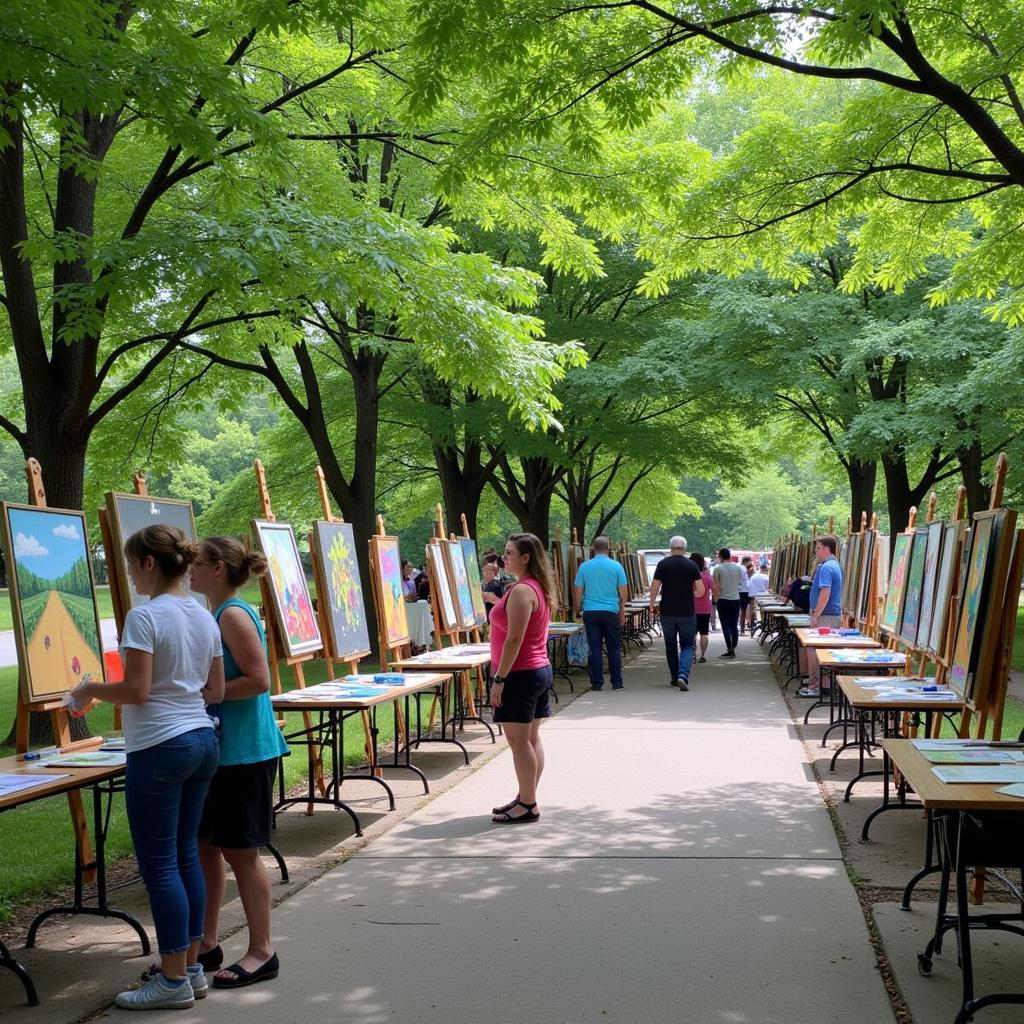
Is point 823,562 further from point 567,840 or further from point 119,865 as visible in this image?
point 119,865

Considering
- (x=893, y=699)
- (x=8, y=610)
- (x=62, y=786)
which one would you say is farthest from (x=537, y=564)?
(x=8, y=610)

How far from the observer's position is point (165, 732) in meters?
4.71

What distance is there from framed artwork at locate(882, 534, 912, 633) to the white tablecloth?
11.9 m

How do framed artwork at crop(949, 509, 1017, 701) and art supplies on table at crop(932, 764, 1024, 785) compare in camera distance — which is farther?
framed artwork at crop(949, 509, 1017, 701)

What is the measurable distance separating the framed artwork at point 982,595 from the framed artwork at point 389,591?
5.61 meters

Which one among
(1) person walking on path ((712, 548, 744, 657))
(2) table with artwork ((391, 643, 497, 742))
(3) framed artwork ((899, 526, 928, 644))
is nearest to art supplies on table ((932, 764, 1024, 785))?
(3) framed artwork ((899, 526, 928, 644))

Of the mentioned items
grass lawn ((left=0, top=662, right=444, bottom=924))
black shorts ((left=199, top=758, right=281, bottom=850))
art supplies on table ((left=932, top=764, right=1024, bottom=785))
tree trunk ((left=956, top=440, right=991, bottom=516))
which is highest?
tree trunk ((left=956, top=440, right=991, bottom=516))

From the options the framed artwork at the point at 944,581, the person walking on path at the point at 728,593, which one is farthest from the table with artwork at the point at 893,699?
the person walking on path at the point at 728,593

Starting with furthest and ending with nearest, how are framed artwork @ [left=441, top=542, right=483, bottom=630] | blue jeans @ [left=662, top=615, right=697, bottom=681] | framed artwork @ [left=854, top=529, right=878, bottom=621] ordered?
blue jeans @ [left=662, top=615, right=697, bottom=681]
framed artwork @ [left=441, top=542, right=483, bottom=630]
framed artwork @ [left=854, top=529, right=878, bottom=621]

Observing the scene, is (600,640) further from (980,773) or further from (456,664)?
(980,773)

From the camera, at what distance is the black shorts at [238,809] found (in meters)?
5.17

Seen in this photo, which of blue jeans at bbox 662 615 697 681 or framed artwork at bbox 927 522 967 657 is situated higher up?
framed artwork at bbox 927 522 967 657

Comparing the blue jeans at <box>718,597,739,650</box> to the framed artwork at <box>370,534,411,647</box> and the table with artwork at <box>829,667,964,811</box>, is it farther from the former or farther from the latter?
the table with artwork at <box>829,667,964,811</box>

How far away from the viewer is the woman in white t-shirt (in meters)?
4.69
